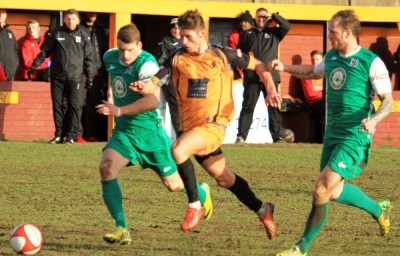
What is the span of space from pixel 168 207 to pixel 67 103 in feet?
25.0

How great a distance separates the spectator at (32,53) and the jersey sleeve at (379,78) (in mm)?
11814

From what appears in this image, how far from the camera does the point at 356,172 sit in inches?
374

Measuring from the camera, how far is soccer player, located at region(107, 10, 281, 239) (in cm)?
1026

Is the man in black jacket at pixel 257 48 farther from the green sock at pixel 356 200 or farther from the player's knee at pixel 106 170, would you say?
the player's knee at pixel 106 170

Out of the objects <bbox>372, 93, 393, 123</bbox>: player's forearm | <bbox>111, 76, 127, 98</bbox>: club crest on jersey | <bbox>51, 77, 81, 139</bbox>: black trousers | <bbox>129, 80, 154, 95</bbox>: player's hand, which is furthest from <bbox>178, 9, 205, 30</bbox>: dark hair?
<bbox>51, 77, 81, 139</bbox>: black trousers

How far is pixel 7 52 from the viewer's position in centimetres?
2020

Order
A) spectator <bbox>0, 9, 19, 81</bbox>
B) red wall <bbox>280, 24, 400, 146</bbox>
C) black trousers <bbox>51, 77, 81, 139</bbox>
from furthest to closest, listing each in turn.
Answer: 1. red wall <bbox>280, 24, 400, 146</bbox>
2. spectator <bbox>0, 9, 19, 81</bbox>
3. black trousers <bbox>51, 77, 81, 139</bbox>

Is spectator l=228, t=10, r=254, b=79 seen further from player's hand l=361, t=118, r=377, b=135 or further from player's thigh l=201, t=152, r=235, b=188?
player's hand l=361, t=118, r=377, b=135

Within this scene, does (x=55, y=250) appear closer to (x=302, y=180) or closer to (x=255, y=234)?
(x=255, y=234)

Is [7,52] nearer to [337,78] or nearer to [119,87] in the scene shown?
[119,87]

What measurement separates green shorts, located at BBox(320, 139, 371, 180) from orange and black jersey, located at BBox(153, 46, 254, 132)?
126 cm

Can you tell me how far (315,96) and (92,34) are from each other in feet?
16.4

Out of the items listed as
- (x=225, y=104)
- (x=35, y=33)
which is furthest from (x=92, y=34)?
(x=225, y=104)

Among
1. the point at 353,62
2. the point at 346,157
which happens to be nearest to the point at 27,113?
the point at 353,62
